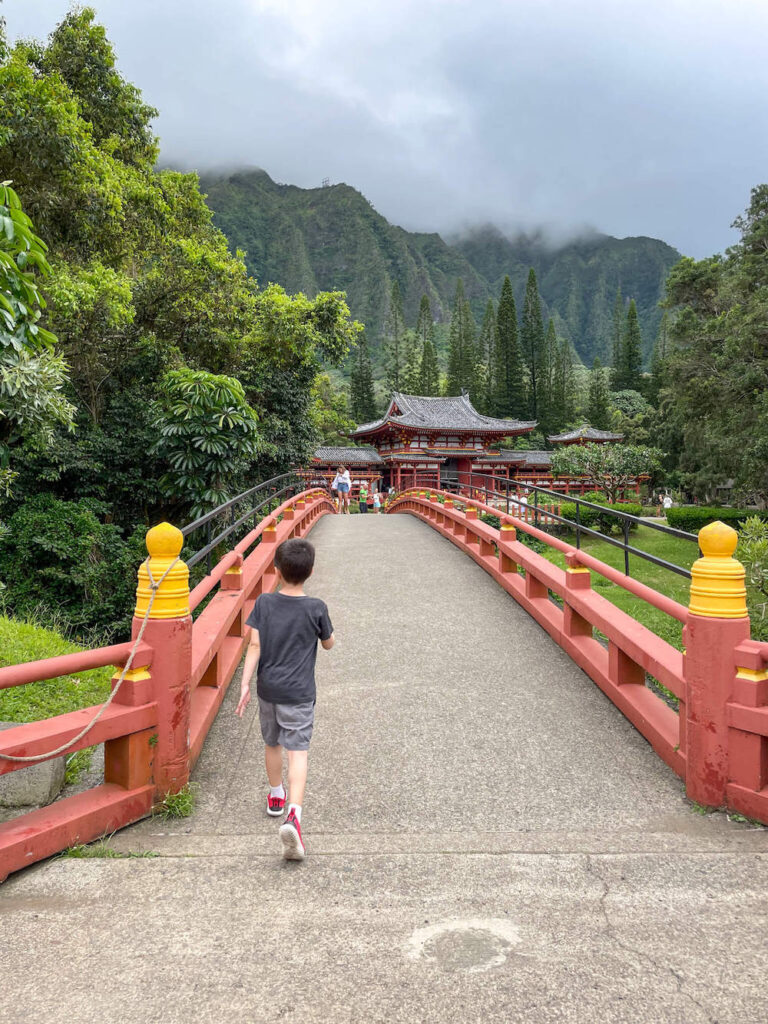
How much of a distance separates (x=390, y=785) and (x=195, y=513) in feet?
37.9

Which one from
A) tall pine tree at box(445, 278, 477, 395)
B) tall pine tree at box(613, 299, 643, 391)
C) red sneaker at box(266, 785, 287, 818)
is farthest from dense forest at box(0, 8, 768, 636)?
tall pine tree at box(613, 299, 643, 391)

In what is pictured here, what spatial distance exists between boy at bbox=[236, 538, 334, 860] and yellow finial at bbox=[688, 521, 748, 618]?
5.81ft

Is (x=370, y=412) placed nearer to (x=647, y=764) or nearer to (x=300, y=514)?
(x=300, y=514)

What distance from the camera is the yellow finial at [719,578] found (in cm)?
312

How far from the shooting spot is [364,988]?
199 cm

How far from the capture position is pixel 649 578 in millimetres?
16297

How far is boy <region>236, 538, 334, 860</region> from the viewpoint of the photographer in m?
3.05

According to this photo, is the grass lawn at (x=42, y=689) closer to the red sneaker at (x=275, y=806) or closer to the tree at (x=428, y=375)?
the red sneaker at (x=275, y=806)

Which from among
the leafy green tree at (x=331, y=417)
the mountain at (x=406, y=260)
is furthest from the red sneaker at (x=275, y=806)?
the mountain at (x=406, y=260)

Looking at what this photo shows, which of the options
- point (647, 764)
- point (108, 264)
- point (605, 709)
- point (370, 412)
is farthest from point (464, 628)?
point (370, 412)

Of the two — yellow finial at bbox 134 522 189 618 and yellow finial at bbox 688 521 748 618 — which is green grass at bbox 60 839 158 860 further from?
yellow finial at bbox 688 521 748 618

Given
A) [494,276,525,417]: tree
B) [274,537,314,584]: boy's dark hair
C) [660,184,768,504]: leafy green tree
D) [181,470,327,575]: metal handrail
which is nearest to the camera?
[274,537,314,584]: boy's dark hair

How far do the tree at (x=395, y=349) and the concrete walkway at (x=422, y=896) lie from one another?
69083mm

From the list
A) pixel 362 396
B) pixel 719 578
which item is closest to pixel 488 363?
pixel 362 396
